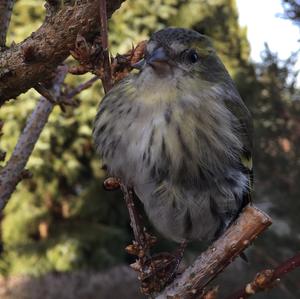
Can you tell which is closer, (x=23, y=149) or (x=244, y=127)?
(x=244, y=127)

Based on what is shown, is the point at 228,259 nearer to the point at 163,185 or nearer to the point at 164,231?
the point at 163,185

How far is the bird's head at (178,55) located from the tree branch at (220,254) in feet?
1.87

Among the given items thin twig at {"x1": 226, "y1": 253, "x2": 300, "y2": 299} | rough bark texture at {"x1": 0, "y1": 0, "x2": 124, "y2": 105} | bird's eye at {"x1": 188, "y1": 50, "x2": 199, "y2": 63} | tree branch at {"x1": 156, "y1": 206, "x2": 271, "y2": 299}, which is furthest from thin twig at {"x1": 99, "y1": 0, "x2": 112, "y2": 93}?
thin twig at {"x1": 226, "y1": 253, "x2": 300, "y2": 299}

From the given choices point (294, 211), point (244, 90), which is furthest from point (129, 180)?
point (244, 90)

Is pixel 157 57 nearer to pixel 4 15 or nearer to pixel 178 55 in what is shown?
pixel 178 55

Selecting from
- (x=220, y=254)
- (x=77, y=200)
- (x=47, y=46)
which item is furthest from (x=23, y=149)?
(x=77, y=200)

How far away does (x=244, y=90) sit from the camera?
17.7 ft

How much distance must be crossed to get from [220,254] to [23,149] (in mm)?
1014

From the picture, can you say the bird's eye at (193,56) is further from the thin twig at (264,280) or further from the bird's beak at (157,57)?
the thin twig at (264,280)

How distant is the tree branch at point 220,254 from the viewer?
1.32 m

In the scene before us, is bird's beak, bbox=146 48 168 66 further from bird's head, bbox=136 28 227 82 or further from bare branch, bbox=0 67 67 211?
bare branch, bbox=0 67 67 211

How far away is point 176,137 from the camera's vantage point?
67.5 inches

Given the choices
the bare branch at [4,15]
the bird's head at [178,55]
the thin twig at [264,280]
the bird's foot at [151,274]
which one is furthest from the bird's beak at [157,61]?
the thin twig at [264,280]

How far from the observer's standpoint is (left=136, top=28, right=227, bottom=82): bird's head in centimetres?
171
